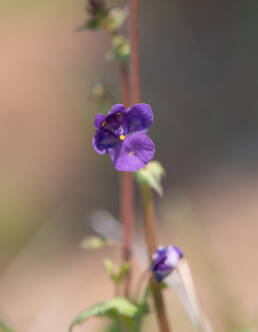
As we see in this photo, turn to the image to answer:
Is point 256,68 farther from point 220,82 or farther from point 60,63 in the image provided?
point 60,63

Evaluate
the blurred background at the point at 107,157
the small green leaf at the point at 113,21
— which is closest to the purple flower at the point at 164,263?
the blurred background at the point at 107,157

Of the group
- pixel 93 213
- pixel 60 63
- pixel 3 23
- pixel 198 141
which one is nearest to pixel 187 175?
pixel 198 141

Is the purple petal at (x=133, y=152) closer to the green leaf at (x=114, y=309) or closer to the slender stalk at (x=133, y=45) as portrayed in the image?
the slender stalk at (x=133, y=45)

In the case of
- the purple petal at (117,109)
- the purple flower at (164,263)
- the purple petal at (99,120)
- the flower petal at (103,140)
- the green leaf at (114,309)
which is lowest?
the green leaf at (114,309)

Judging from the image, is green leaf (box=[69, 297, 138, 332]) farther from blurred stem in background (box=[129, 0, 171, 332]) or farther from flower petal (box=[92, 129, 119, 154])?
flower petal (box=[92, 129, 119, 154])

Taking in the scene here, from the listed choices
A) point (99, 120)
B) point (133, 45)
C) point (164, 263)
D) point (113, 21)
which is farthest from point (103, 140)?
point (113, 21)

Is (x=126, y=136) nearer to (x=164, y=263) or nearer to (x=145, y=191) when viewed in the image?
(x=145, y=191)
